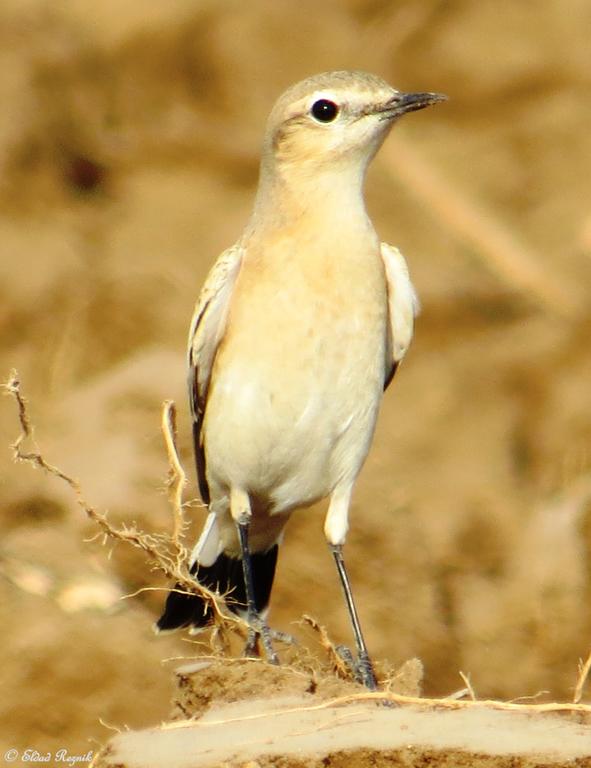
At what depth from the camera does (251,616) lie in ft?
18.6

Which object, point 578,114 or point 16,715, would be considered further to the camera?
point 578,114

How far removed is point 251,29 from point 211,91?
521mm

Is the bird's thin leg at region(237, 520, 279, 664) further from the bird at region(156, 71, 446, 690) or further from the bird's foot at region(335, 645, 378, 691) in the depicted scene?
the bird's foot at region(335, 645, 378, 691)

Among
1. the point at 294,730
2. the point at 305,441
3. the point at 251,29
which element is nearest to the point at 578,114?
the point at 251,29

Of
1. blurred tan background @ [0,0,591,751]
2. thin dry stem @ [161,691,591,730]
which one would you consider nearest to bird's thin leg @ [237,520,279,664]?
thin dry stem @ [161,691,591,730]

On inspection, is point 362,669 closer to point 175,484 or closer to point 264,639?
point 264,639

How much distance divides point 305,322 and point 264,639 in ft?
3.32

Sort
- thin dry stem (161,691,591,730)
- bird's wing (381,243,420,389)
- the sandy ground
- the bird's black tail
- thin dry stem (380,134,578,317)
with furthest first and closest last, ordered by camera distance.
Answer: thin dry stem (380,134,578,317) < the bird's black tail < bird's wing (381,243,420,389) < thin dry stem (161,691,591,730) < the sandy ground

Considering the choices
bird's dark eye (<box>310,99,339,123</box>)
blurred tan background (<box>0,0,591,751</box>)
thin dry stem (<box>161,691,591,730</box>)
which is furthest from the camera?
blurred tan background (<box>0,0,591,751</box>)

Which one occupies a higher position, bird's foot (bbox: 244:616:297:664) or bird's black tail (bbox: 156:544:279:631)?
bird's black tail (bbox: 156:544:279:631)

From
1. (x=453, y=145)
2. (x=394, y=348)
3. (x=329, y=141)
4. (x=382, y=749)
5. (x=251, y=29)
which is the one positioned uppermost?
(x=251, y=29)

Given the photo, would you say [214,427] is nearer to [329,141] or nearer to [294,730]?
[329,141]

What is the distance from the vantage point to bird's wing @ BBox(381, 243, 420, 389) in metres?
5.86

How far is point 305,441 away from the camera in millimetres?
5637
